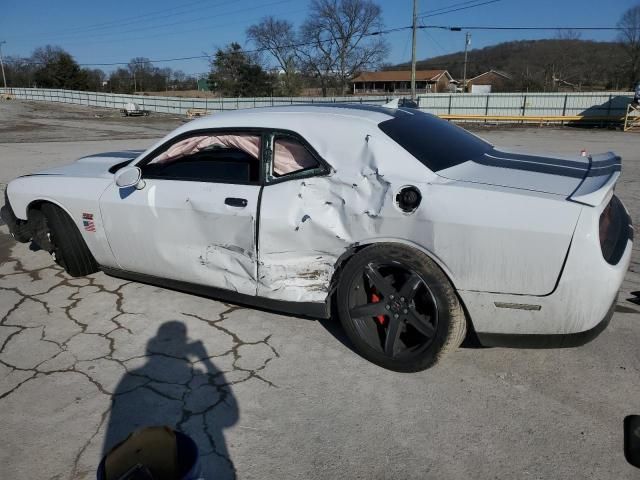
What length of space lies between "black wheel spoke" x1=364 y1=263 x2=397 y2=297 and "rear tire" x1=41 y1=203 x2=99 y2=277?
265 centimetres

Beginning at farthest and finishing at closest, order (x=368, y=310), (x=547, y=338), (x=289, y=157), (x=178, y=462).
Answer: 1. (x=289, y=157)
2. (x=368, y=310)
3. (x=547, y=338)
4. (x=178, y=462)

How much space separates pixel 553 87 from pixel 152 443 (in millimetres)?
57699

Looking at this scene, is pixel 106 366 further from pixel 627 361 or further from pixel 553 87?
pixel 553 87

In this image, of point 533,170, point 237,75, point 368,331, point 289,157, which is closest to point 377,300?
point 368,331

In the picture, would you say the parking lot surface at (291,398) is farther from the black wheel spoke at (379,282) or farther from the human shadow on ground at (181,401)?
the black wheel spoke at (379,282)

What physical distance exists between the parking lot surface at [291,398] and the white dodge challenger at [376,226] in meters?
0.27

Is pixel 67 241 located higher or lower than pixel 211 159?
lower

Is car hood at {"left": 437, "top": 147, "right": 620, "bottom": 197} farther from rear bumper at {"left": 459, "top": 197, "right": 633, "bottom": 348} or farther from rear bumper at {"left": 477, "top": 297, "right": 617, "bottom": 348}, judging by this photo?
rear bumper at {"left": 477, "top": 297, "right": 617, "bottom": 348}

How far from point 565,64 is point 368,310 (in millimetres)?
61287

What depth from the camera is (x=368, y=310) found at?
294 cm

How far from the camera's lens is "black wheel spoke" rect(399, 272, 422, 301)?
275cm

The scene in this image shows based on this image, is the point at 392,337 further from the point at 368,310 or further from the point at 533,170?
the point at 533,170

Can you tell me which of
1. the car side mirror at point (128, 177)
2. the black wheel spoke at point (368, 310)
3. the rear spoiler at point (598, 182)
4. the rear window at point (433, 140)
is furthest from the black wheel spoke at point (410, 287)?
the car side mirror at point (128, 177)

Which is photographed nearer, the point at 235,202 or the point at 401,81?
the point at 235,202
